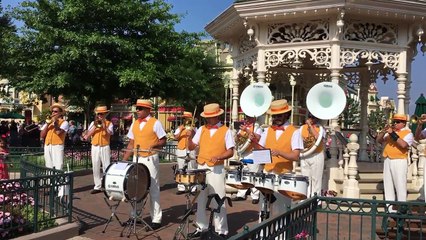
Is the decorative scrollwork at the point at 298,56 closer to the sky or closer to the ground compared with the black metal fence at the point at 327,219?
closer to the sky

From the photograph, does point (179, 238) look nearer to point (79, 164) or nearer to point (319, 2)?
point (319, 2)

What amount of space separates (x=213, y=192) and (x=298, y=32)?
17.6ft

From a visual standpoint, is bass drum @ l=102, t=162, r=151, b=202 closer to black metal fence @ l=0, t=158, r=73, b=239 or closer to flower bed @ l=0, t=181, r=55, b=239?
black metal fence @ l=0, t=158, r=73, b=239

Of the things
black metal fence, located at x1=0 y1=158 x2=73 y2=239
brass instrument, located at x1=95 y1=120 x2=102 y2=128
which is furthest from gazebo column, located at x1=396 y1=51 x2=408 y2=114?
black metal fence, located at x1=0 y1=158 x2=73 y2=239

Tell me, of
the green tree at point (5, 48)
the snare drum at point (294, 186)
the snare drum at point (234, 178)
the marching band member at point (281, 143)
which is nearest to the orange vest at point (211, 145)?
the snare drum at point (234, 178)

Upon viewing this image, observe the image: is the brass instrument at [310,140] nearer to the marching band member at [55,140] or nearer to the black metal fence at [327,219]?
the black metal fence at [327,219]

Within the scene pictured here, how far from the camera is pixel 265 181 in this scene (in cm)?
584

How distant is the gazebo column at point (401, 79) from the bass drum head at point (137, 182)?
6374 millimetres

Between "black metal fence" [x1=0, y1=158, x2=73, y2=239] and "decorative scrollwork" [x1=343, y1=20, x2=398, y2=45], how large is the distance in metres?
6.69

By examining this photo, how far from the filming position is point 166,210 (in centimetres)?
913

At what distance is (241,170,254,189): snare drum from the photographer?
19.7ft

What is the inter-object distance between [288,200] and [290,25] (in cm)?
554

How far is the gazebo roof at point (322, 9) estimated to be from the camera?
966 centimetres

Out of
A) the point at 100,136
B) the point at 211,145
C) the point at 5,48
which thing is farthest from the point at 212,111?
the point at 5,48
